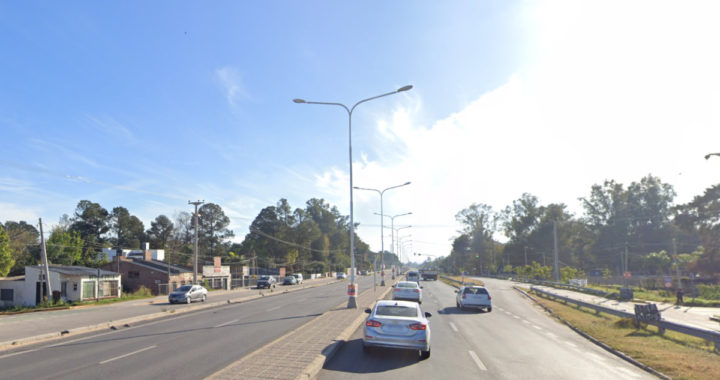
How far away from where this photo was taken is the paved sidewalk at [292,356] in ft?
29.0

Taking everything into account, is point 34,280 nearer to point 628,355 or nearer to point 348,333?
point 348,333

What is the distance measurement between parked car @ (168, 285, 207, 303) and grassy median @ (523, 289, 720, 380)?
28.0 metres

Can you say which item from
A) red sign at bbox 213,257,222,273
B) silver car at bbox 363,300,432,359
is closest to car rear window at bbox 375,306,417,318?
silver car at bbox 363,300,432,359

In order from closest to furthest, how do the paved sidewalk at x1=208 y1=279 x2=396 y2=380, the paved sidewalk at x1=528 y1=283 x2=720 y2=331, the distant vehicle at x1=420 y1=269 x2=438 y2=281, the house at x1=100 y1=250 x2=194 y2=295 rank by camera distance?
the paved sidewalk at x1=208 y1=279 x2=396 y2=380
the paved sidewalk at x1=528 y1=283 x2=720 y2=331
the house at x1=100 y1=250 x2=194 y2=295
the distant vehicle at x1=420 y1=269 x2=438 y2=281

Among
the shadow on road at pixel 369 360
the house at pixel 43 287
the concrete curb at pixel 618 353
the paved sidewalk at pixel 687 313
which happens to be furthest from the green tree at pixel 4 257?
the paved sidewalk at pixel 687 313

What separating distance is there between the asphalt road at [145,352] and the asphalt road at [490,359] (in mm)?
3262

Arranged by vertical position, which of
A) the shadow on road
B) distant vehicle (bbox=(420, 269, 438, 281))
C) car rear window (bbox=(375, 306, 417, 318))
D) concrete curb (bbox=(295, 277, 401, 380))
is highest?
car rear window (bbox=(375, 306, 417, 318))

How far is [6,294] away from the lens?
135ft

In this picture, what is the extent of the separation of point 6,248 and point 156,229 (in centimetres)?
5150

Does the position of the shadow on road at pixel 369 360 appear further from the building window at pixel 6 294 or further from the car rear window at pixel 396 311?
the building window at pixel 6 294

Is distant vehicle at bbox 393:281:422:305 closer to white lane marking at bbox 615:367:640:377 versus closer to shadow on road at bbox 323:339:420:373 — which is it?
shadow on road at bbox 323:339:420:373

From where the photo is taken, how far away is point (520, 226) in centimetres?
12250

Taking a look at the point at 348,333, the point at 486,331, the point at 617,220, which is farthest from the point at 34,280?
the point at 617,220

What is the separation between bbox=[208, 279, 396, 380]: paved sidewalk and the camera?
29.0 feet
